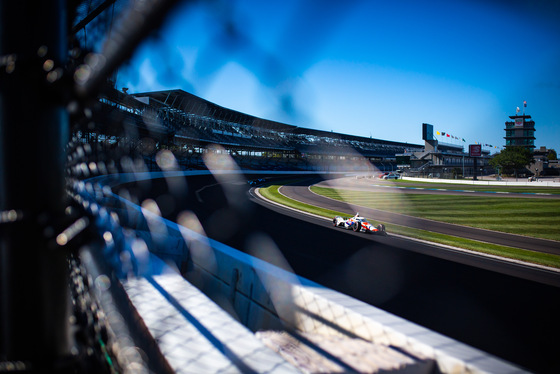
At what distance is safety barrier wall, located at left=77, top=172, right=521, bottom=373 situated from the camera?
1.86 m

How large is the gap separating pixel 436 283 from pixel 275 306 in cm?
602

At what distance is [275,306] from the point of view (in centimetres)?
286

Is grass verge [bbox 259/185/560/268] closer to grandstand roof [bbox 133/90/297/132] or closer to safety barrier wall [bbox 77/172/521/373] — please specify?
safety barrier wall [bbox 77/172/521/373]

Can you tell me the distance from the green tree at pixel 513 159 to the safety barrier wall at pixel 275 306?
74668mm

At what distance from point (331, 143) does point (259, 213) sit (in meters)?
80.6

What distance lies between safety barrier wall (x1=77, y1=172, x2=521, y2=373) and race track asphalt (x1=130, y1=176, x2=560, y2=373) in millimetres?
3755

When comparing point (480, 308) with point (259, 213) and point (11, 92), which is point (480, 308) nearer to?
point (11, 92)

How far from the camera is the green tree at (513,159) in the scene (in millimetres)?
63312

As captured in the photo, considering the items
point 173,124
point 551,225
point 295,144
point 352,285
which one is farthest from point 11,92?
point 295,144

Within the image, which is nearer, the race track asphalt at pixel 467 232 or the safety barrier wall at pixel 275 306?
the safety barrier wall at pixel 275 306

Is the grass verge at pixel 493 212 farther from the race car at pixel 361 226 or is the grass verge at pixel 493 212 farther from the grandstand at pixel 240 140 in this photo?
the grandstand at pixel 240 140

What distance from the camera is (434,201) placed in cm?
2441

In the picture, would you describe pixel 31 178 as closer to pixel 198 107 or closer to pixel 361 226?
pixel 361 226

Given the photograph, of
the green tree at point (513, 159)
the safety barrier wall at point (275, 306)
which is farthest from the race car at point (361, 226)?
the green tree at point (513, 159)
